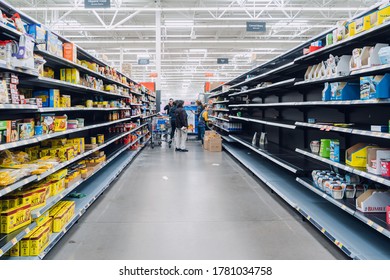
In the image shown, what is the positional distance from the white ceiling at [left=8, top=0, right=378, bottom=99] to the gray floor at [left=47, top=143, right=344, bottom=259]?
5.67 m

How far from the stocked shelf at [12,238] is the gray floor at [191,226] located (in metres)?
0.43

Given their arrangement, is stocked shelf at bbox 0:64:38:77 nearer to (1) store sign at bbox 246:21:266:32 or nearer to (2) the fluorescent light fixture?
(1) store sign at bbox 246:21:266:32

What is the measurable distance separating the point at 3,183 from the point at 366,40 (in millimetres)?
3548

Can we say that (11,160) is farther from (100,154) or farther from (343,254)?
(343,254)

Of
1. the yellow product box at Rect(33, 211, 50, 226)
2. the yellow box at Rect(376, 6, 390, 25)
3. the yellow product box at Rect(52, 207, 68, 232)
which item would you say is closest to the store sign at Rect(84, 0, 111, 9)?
the yellow product box at Rect(52, 207, 68, 232)

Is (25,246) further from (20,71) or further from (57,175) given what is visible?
(20,71)

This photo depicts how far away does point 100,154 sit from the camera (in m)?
5.13

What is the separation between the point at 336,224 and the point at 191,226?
1600 mm

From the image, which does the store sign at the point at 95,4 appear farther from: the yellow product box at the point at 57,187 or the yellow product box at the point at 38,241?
the yellow product box at the point at 38,241

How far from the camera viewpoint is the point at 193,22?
12.7m

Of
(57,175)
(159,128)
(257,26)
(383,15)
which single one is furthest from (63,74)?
(159,128)

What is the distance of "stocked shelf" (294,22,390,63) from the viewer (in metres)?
2.36

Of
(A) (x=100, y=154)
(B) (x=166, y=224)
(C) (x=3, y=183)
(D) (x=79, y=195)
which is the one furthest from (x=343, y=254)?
(A) (x=100, y=154)

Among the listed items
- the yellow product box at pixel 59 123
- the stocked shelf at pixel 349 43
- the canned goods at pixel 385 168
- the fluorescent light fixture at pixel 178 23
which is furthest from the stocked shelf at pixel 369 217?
the fluorescent light fixture at pixel 178 23
